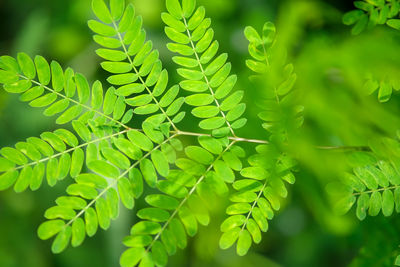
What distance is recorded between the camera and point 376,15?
1.09 metres

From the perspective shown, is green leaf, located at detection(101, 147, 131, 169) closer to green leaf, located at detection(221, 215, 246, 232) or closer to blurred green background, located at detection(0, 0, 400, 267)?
green leaf, located at detection(221, 215, 246, 232)

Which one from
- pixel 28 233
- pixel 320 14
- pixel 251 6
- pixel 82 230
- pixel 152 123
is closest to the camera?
pixel 82 230

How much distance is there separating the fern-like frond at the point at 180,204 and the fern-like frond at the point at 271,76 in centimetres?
13

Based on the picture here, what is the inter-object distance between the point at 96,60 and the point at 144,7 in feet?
1.81

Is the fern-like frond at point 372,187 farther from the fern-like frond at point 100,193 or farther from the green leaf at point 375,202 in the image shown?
the fern-like frond at point 100,193

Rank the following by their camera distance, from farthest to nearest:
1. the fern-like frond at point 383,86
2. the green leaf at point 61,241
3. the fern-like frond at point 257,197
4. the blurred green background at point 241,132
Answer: the blurred green background at point 241,132 → the fern-like frond at point 383,86 → the fern-like frond at point 257,197 → the green leaf at point 61,241

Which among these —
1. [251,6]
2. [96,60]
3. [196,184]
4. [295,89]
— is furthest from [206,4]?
[196,184]

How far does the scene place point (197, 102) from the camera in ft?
3.28

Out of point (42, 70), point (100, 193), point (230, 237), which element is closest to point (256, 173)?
point (230, 237)

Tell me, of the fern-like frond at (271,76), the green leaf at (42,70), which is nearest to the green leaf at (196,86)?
the fern-like frond at (271,76)

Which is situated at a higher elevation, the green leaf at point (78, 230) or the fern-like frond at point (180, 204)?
the green leaf at point (78, 230)

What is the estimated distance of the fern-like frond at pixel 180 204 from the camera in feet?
2.73

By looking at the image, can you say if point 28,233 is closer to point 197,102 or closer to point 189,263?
point 189,263

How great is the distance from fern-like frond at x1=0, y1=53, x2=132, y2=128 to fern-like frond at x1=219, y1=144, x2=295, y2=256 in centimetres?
34
